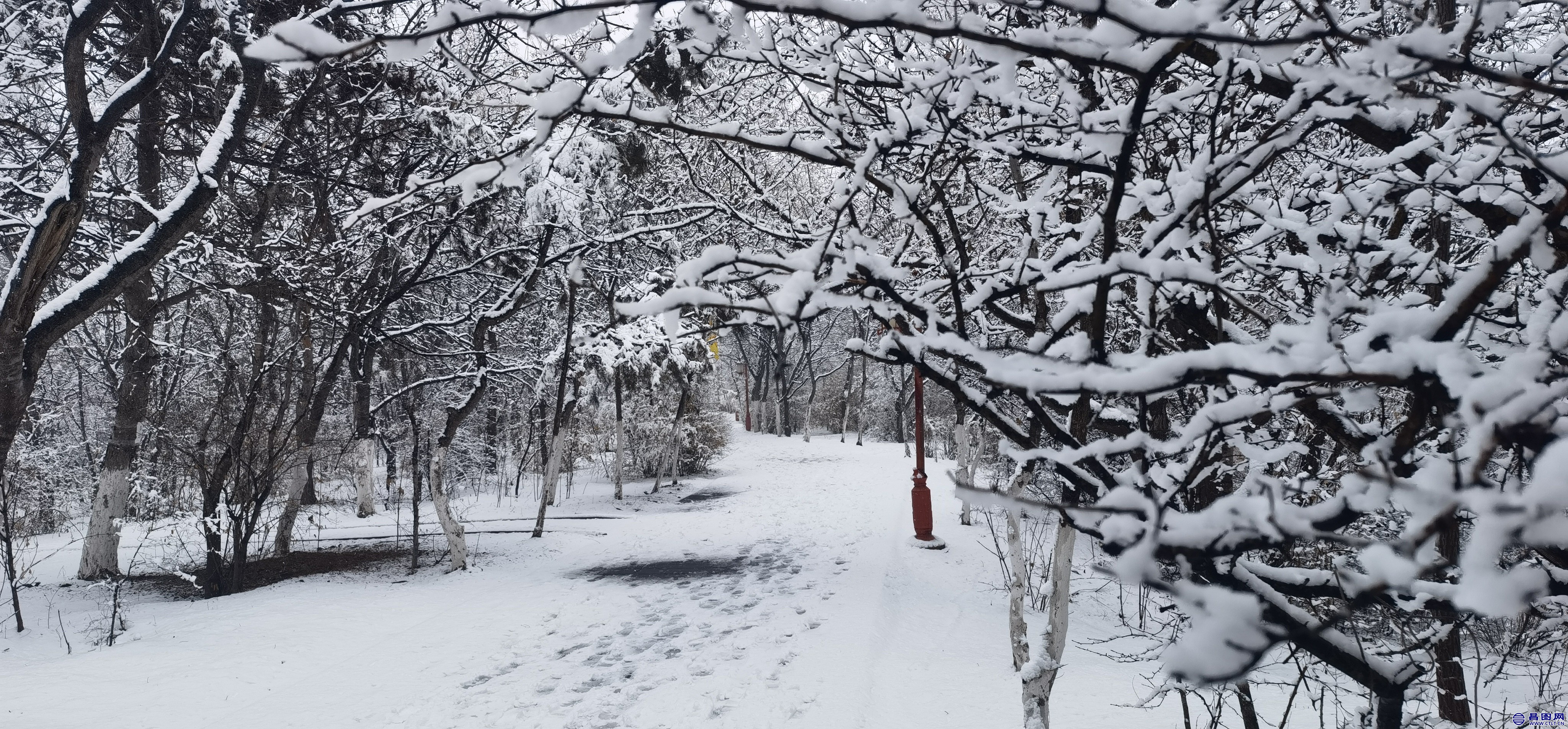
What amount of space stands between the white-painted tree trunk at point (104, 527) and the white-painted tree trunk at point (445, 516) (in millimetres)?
3541

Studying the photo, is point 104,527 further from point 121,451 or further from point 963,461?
point 963,461

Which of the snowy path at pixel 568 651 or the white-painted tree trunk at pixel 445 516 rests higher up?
the white-painted tree trunk at pixel 445 516

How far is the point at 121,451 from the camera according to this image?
8.68 m

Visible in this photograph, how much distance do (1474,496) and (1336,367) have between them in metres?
0.28

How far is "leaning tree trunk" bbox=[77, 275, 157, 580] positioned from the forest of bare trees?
0.05 meters

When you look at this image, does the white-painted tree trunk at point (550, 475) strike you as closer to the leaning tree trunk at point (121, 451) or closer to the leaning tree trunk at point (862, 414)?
the leaning tree trunk at point (121, 451)

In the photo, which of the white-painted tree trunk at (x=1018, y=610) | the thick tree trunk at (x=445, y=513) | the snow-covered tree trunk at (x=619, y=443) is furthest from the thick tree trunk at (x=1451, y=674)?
the snow-covered tree trunk at (x=619, y=443)

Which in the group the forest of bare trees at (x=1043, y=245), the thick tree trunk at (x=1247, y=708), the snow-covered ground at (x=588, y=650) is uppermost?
the forest of bare trees at (x=1043, y=245)

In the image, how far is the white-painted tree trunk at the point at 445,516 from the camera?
29.3ft

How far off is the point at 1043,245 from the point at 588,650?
5281 millimetres

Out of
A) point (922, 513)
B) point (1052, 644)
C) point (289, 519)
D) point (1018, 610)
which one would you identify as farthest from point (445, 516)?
point (1052, 644)

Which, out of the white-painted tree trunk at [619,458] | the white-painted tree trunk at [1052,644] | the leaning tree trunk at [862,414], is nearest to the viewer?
the white-painted tree trunk at [1052,644]

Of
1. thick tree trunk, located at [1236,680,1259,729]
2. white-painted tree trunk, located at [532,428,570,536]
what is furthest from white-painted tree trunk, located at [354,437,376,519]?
thick tree trunk, located at [1236,680,1259,729]

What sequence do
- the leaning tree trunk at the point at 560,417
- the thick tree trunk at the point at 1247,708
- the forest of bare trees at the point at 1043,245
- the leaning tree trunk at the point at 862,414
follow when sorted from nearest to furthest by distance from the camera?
the forest of bare trees at the point at 1043,245 → the thick tree trunk at the point at 1247,708 → the leaning tree trunk at the point at 560,417 → the leaning tree trunk at the point at 862,414
